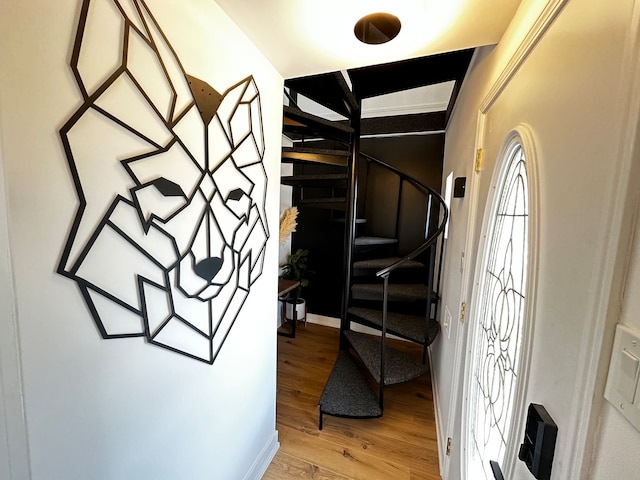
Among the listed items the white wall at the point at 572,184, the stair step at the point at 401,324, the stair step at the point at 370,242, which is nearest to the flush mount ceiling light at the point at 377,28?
the white wall at the point at 572,184

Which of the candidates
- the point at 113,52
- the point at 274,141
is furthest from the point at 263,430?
the point at 113,52

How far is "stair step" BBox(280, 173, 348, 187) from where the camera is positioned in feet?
7.78

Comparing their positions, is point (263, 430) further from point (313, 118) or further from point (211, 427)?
point (313, 118)

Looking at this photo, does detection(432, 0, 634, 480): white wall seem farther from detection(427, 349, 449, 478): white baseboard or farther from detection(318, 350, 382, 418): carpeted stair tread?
detection(318, 350, 382, 418): carpeted stair tread

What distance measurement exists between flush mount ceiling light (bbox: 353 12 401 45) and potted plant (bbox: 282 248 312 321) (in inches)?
98.6

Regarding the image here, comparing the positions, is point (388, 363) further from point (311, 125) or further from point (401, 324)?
point (311, 125)

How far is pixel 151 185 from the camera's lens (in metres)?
0.78

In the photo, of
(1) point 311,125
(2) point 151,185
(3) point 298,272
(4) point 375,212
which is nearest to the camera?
(2) point 151,185

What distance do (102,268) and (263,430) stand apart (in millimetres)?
1395

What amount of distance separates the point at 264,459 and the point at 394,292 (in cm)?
156

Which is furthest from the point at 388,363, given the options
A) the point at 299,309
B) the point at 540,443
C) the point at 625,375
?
the point at 625,375

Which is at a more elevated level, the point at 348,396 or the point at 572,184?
the point at 572,184

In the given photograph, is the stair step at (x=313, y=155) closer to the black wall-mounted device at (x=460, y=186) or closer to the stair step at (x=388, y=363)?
the black wall-mounted device at (x=460, y=186)

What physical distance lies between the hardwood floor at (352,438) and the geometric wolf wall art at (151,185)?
3.72ft
